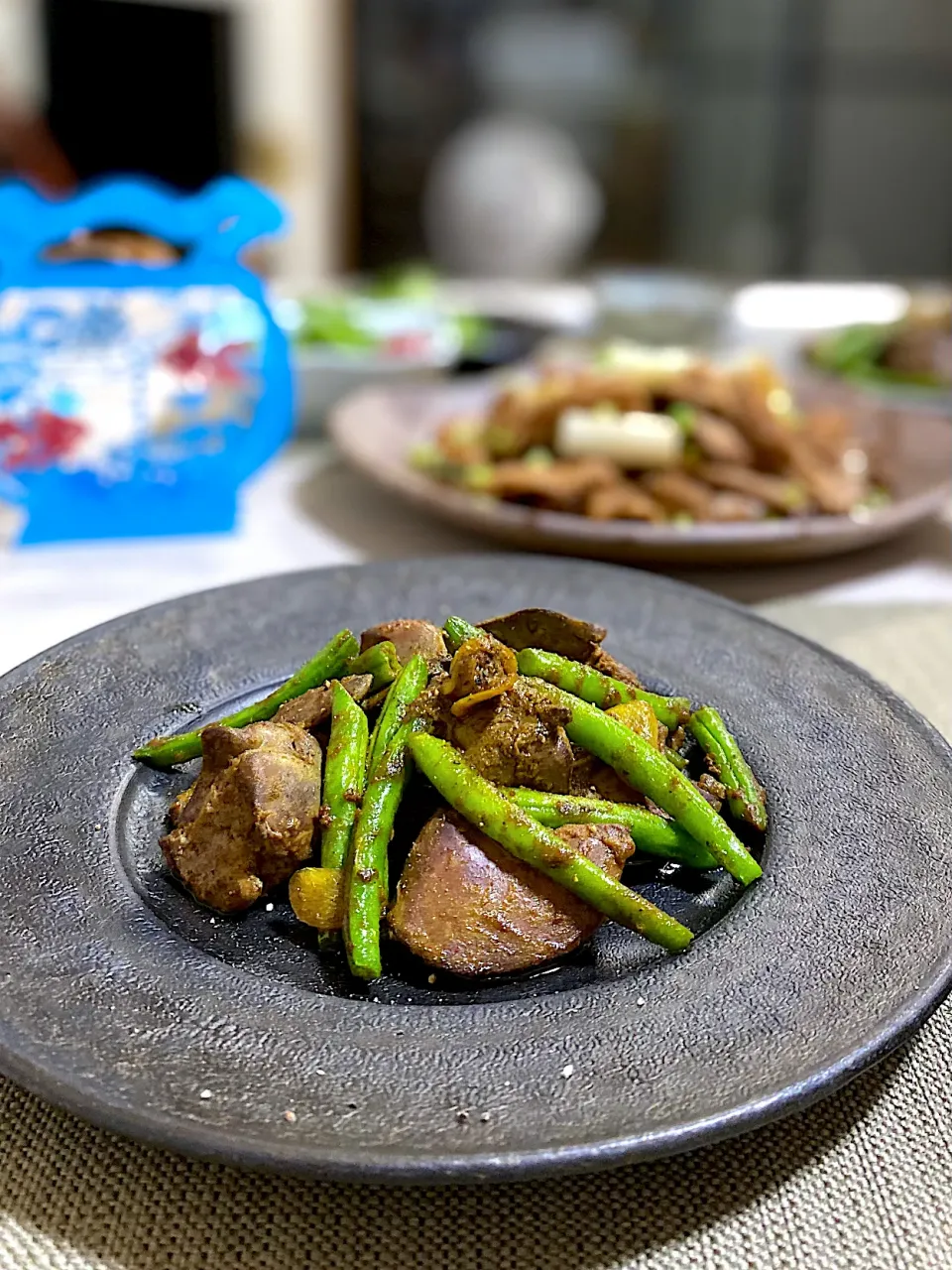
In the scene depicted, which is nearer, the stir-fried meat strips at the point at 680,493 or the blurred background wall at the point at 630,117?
the stir-fried meat strips at the point at 680,493

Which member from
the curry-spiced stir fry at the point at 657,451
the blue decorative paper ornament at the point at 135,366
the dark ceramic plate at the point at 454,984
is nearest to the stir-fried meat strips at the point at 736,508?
the curry-spiced stir fry at the point at 657,451

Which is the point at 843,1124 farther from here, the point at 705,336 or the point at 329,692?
the point at 705,336

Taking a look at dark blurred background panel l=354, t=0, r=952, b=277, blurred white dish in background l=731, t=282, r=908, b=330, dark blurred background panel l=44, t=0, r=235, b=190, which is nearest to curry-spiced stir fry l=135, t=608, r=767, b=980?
blurred white dish in background l=731, t=282, r=908, b=330

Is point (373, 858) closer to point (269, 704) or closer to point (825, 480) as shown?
point (269, 704)

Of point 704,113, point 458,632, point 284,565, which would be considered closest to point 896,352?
point 284,565

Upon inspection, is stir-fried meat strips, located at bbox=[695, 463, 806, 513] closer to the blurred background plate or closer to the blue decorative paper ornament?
the blurred background plate

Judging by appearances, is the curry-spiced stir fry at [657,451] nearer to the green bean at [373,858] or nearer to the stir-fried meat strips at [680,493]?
the stir-fried meat strips at [680,493]
